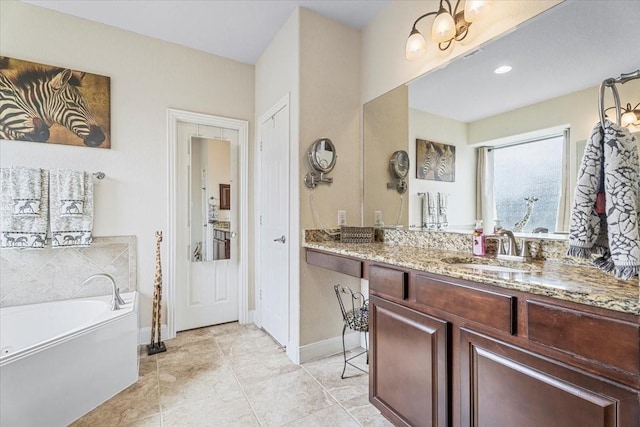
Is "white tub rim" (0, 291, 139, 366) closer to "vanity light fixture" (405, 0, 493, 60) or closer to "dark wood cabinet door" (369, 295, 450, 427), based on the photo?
"dark wood cabinet door" (369, 295, 450, 427)

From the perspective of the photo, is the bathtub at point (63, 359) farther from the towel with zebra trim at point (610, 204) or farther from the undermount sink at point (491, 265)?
the towel with zebra trim at point (610, 204)

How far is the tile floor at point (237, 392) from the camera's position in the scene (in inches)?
64.9

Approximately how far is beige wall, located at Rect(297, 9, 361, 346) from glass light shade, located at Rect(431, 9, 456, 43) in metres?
0.93

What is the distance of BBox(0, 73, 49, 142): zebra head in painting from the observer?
2186mm

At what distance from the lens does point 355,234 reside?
227cm

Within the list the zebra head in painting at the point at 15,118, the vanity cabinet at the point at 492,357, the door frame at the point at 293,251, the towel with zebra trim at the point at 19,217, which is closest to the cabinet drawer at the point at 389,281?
the vanity cabinet at the point at 492,357

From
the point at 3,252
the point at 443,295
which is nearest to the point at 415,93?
the point at 443,295

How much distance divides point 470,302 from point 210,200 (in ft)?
8.45

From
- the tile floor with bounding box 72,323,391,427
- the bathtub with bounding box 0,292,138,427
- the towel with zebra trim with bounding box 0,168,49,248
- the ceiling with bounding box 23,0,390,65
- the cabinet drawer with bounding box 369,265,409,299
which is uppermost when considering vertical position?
the ceiling with bounding box 23,0,390,65

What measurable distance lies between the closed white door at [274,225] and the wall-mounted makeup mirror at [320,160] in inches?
8.9

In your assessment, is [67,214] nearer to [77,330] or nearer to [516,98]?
[77,330]

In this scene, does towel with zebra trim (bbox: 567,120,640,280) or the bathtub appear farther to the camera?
the bathtub

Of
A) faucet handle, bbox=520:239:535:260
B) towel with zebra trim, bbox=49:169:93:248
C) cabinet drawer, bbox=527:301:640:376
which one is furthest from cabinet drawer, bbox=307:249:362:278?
towel with zebra trim, bbox=49:169:93:248

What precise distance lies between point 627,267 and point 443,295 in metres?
0.57
